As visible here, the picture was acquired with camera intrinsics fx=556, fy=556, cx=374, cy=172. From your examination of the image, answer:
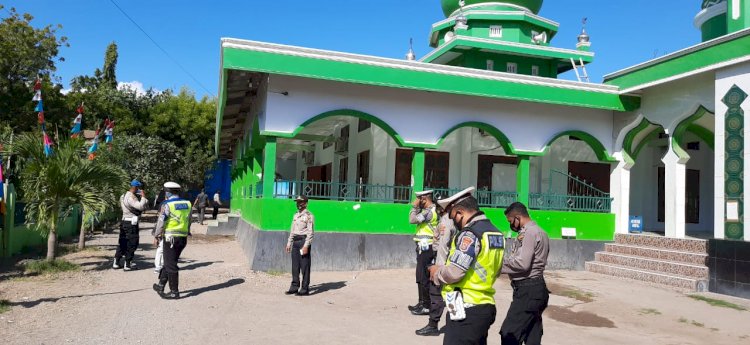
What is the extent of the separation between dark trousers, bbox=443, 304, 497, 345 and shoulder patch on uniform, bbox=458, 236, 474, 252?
1.33ft

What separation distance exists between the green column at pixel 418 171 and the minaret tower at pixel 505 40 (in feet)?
23.4

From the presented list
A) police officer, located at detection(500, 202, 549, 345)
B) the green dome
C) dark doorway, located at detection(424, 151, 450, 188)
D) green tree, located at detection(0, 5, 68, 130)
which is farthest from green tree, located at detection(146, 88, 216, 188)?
police officer, located at detection(500, 202, 549, 345)

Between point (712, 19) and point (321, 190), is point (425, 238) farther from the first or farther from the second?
point (712, 19)

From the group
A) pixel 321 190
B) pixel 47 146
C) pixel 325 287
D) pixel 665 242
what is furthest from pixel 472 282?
pixel 665 242

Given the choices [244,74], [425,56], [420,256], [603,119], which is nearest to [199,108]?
[425,56]

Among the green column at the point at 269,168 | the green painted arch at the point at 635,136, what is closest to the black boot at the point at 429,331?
the green column at the point at 269,168

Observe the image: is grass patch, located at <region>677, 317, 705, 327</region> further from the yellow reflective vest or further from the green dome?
the green dome

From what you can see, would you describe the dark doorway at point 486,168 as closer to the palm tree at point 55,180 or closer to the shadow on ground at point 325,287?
the shadow on ground at point 325,287

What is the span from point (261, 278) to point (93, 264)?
10.8 ft

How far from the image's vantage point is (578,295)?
30.9ft

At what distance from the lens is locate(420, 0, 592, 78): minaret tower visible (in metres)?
18.5

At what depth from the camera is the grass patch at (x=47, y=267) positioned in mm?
9078

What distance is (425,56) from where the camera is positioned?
19.8 metres

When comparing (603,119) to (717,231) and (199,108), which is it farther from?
(199,108)
